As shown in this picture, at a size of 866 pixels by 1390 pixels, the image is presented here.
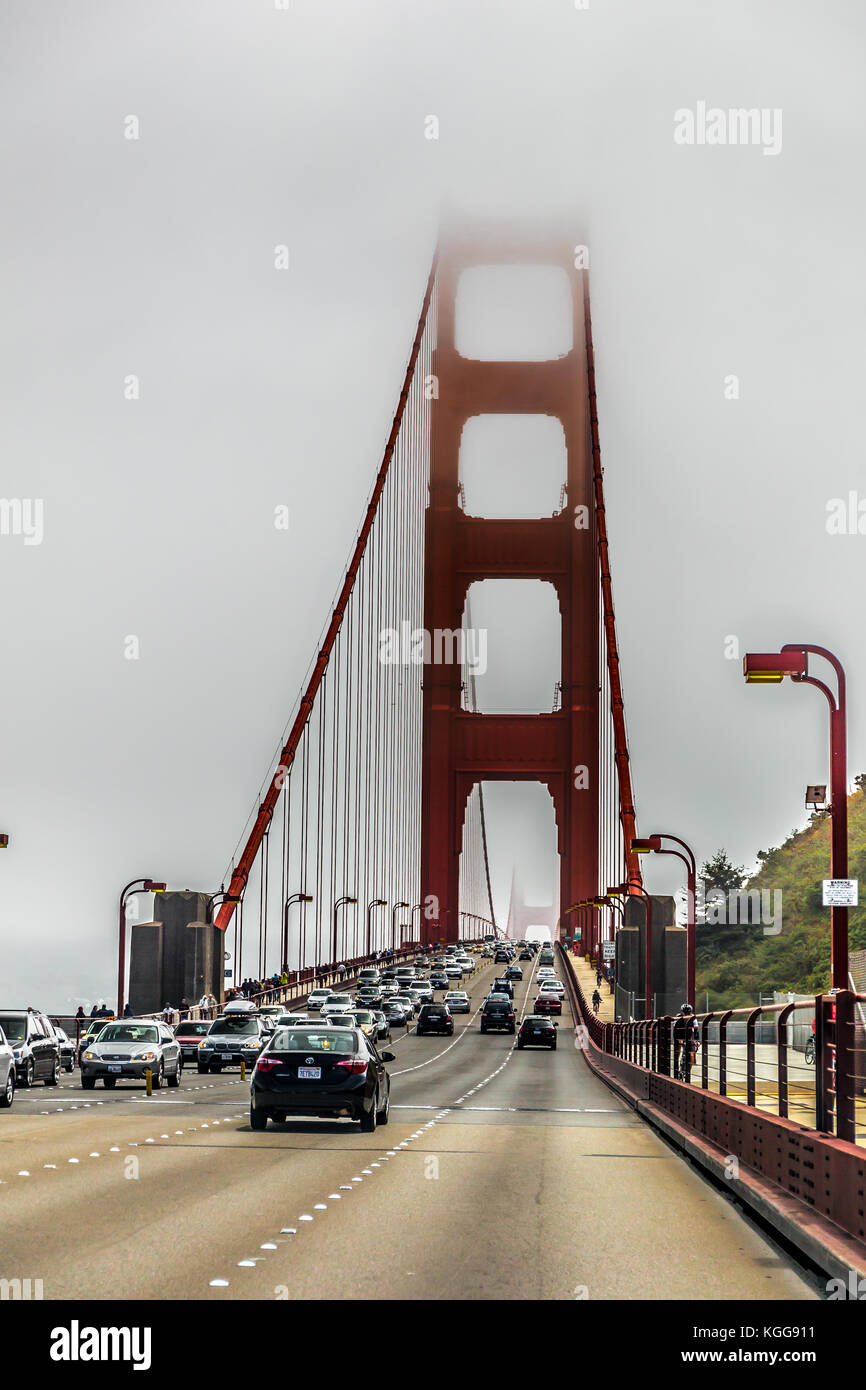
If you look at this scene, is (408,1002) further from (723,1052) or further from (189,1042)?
(723,1052)

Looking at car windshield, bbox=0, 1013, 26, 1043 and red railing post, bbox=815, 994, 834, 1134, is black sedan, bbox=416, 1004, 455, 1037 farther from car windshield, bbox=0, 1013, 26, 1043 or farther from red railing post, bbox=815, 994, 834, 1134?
red railing post, bbox=815, 994, 834, 1134

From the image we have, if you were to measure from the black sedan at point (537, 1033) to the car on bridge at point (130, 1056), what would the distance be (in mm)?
26918

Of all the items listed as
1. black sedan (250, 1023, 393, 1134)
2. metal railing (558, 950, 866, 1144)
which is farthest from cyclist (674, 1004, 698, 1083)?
black sedan (250, 1023, 393, 1134)

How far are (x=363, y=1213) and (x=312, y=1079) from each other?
893 cm

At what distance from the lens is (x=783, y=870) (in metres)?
152

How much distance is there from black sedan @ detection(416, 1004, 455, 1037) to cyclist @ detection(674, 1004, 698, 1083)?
44248 mm

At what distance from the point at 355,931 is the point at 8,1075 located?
8288 cm

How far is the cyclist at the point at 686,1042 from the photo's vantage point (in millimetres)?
22347

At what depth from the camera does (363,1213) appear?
12.3 m

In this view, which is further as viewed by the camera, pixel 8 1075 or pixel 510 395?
pixel 510 395

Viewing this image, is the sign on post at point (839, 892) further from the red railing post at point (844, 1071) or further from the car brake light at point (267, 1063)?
the red railing post at point (844, 1071)

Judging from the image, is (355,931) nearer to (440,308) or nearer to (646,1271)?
(440,308)

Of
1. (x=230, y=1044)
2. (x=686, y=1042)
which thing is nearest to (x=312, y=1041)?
(x=686, y=1042)
